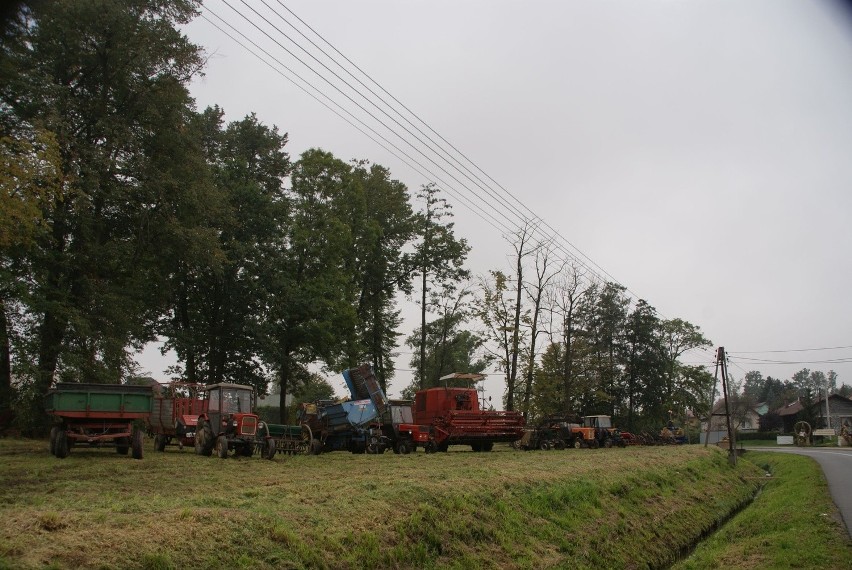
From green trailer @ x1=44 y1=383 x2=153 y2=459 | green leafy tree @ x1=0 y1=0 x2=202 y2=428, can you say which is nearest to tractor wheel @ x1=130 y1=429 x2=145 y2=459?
green trailer @ x1=44 y1=383 x2=153 y2=459

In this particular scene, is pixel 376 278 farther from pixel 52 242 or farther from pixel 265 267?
pixel 52 242

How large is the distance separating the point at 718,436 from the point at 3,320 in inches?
2295

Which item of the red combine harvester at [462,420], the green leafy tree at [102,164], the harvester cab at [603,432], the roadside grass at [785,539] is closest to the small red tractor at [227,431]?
the green leafy tree at [102,164]

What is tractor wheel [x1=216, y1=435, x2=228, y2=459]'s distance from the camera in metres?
19.3

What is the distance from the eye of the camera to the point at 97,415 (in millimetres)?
17984

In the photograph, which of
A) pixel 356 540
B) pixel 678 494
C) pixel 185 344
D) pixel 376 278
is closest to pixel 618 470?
pixel 678 494

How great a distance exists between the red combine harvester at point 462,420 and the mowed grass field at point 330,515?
9.71 meters

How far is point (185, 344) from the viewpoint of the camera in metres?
34.4

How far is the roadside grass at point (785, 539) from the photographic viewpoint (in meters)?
11.4

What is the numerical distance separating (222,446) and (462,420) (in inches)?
488

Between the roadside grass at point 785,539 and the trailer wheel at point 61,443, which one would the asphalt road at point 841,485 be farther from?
the trailer wheel at point 61,443

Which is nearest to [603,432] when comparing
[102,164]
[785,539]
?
[785,539]

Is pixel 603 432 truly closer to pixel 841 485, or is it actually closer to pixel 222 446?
pixel 841 485

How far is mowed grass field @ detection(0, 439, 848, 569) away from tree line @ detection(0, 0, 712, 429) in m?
6.45
